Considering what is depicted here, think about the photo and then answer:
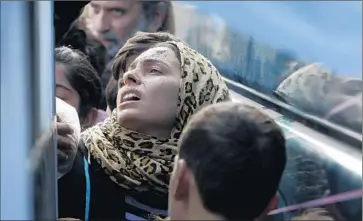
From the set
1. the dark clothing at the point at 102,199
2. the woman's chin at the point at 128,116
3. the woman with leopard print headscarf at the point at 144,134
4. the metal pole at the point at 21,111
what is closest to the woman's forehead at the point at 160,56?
the woman with leopard print headscarf at the point at 144,134

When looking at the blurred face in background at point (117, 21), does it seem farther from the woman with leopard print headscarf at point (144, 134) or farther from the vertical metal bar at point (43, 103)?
the vertical metal bar at point (43, 103)

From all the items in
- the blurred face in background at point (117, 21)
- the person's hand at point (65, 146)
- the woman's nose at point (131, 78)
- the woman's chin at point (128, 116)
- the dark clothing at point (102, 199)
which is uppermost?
the blurred face in background at point (117, 21)

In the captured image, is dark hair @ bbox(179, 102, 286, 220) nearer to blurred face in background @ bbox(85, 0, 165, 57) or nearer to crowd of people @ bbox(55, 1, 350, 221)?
crowd of people @ bbox(55, 1, 350, 221)

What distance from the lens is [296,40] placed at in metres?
1.15

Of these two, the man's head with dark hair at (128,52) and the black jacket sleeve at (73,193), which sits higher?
the man's head with dark hair at (128,52)

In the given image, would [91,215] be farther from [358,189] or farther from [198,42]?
[358,189]

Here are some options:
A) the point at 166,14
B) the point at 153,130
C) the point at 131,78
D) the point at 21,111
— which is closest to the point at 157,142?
the point at 153,130

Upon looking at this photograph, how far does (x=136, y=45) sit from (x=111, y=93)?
0.38 ft

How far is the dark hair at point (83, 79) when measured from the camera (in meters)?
1.48

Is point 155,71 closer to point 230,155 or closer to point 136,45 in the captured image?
point 136,45

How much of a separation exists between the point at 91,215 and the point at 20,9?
508 mm

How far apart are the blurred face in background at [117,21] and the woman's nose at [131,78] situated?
133 mm

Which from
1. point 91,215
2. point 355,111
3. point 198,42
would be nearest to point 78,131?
point 91,215

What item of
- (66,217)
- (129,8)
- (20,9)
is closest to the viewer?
(20,9)
